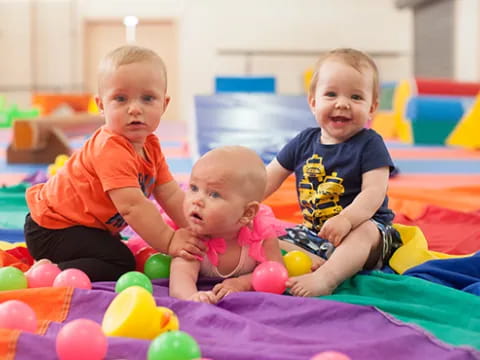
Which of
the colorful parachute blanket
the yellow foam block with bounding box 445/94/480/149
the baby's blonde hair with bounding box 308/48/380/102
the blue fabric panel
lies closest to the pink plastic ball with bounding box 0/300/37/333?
the colorful parachute blanket

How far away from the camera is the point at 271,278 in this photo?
147 cm

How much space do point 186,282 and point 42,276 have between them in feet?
1.11

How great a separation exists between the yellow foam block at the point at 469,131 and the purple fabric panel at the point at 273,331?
456cm

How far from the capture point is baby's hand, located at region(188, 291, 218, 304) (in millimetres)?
1379

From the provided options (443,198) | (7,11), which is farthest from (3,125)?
(443,198)

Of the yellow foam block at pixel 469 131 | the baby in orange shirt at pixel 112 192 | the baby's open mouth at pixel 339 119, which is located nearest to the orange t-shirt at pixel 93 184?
the baby in orange shirt at pixel 112 192

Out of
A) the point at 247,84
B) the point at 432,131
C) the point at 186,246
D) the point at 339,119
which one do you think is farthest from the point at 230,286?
the point at 247,84

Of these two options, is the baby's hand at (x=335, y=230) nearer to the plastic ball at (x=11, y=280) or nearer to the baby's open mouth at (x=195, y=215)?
the baby's open mouth at (x=195, y=215)

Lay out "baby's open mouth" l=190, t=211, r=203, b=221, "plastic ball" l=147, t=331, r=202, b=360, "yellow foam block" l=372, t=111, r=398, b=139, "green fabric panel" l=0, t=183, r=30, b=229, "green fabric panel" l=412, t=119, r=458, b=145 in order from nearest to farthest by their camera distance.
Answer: "plastic ball" l=147, t=331, r=202, b=360 → "baby's open mouth" l=190, t=211, r=203, b=221 → "green fabric panel" l=0, t=183, r=30, b=229 → "green fabric panel" l=412, t=119, r=458, b=145 → "yellow foam block" l=372, t=111, r=398, b=139

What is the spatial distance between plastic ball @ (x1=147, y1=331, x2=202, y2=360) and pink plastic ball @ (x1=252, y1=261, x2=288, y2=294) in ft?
1.57

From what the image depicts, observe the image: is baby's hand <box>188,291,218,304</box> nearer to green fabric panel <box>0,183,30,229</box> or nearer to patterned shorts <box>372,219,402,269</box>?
patterned shorts <box>372,219,402,269</box>

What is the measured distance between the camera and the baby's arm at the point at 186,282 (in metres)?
1.39

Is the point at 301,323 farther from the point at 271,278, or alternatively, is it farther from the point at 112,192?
the point at 112,192

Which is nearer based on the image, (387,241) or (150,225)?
(150,225)
